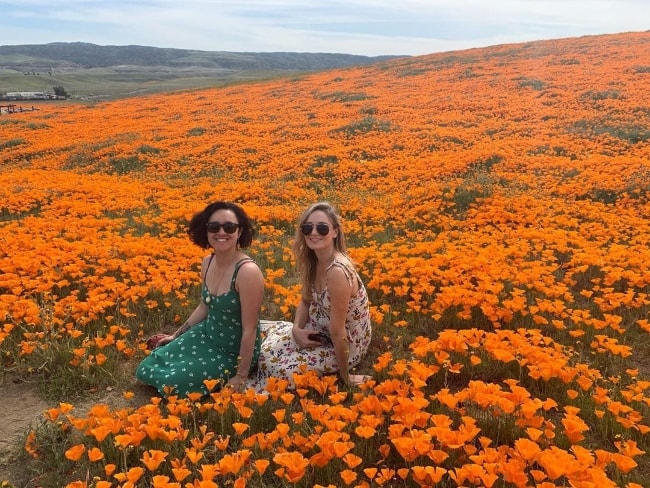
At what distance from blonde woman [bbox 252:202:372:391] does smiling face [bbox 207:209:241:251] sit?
1.90 ft

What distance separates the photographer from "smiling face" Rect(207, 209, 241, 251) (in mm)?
4477

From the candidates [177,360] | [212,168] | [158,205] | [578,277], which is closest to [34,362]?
[177,360]

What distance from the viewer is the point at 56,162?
20.7 meters

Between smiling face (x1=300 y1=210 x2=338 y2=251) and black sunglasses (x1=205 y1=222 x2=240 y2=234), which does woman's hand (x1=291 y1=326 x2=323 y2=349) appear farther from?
black sunglasses (x1=205 y1=222 x2=240 y2=234)

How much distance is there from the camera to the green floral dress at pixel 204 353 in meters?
4.37

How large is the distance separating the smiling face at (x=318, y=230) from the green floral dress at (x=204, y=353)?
58cm

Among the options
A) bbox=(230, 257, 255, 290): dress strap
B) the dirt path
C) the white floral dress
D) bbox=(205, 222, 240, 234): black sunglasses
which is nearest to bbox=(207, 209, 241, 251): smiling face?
bbox=(205, 222, 240, 234): black sunglasses

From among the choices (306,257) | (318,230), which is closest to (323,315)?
(306,257)

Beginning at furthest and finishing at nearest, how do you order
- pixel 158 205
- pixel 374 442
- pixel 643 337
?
pixel 158 205 → pixel 643 337 → pixel 374 442

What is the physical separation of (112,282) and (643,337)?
19.2ft

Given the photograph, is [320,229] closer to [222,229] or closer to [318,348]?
[222,229]

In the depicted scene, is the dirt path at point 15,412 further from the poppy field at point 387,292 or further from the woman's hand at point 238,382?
the woman's hand at point 238,382

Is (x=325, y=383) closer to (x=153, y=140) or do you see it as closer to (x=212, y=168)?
(x=212, y=168)

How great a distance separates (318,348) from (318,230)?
3.52 feet
